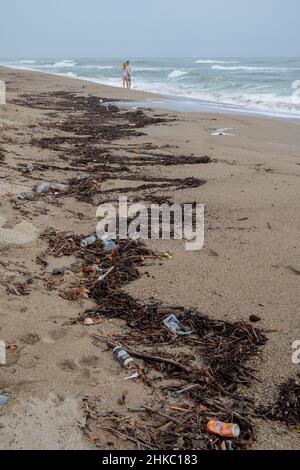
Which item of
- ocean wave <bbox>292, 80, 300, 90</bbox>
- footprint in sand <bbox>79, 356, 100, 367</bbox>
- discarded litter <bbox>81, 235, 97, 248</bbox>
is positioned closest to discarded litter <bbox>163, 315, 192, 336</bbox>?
footprint in sand <bbox>79, 356, 100, 367</bbox>

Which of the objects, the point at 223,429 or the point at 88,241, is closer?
the point at 223,429

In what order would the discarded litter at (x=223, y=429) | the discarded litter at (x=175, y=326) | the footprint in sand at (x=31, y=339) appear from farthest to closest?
the discarded litter at (x=175, y=326) → the footprint in sand at (x=31, y=339) → the discarded litter at (x=223, y=429)

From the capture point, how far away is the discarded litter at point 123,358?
8.42ft

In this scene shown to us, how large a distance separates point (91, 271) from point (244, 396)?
1.76 m

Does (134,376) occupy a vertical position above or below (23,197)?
below

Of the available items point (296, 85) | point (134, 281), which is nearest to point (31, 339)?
point (134, 281)

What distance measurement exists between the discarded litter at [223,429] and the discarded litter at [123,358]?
1.95 ft

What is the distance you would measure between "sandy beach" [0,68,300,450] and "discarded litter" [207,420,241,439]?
0.38 feet

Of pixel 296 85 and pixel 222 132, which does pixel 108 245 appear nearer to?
pixel 222 132

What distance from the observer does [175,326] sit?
298 centimetres

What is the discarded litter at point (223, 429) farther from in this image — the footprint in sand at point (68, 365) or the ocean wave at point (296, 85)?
the ocean wave at point (296, 85)

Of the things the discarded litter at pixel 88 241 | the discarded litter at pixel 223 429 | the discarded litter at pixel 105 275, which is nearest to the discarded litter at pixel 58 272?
the discarded litter at pixel 105 275

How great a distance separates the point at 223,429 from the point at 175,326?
91 cm

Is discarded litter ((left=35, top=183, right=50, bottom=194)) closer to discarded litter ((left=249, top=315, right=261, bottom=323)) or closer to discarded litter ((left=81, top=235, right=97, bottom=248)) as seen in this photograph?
discarded litter ((left=81, top=235, right=97, bottom=248))
